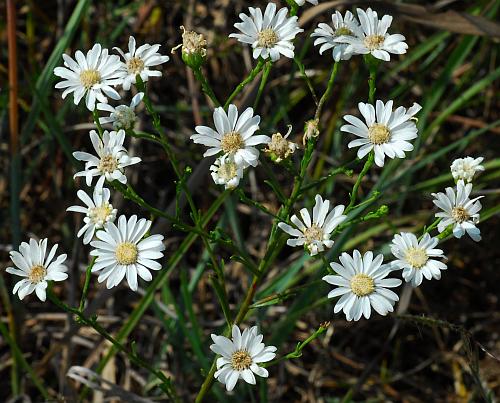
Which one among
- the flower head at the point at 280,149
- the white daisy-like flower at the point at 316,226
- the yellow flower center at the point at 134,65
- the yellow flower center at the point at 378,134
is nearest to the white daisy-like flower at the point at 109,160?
the yellow flower center at the point at 134,65

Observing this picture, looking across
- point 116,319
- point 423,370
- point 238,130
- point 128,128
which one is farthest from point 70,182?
point 423,370

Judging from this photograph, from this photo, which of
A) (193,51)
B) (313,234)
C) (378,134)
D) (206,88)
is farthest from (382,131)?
(193,51)

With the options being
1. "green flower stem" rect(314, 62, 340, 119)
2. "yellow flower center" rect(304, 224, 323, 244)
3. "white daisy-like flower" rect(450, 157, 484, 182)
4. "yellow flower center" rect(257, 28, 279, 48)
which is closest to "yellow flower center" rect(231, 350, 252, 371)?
"yellow flower center" rect(304, 224, 323, 244)

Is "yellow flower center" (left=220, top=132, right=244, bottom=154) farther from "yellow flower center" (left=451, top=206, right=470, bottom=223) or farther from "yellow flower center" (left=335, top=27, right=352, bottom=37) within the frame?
"yellow flower center" (left=451, top=206, right=470, bottom=223)

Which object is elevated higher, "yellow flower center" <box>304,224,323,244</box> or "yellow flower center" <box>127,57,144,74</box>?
"yellow flower center" <box>127,57,144,74</box>

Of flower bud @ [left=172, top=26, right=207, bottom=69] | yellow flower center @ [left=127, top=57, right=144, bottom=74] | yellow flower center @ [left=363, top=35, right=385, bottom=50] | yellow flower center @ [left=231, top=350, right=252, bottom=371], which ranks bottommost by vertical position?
yellow flower center @ [left=231, top=350, right=252, bottom=371]

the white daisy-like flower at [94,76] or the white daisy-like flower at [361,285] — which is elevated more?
the white daisy-like flower at [94,76]

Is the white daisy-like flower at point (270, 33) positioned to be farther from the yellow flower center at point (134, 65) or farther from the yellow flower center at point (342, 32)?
the yellow flower center at point (134, 65)
